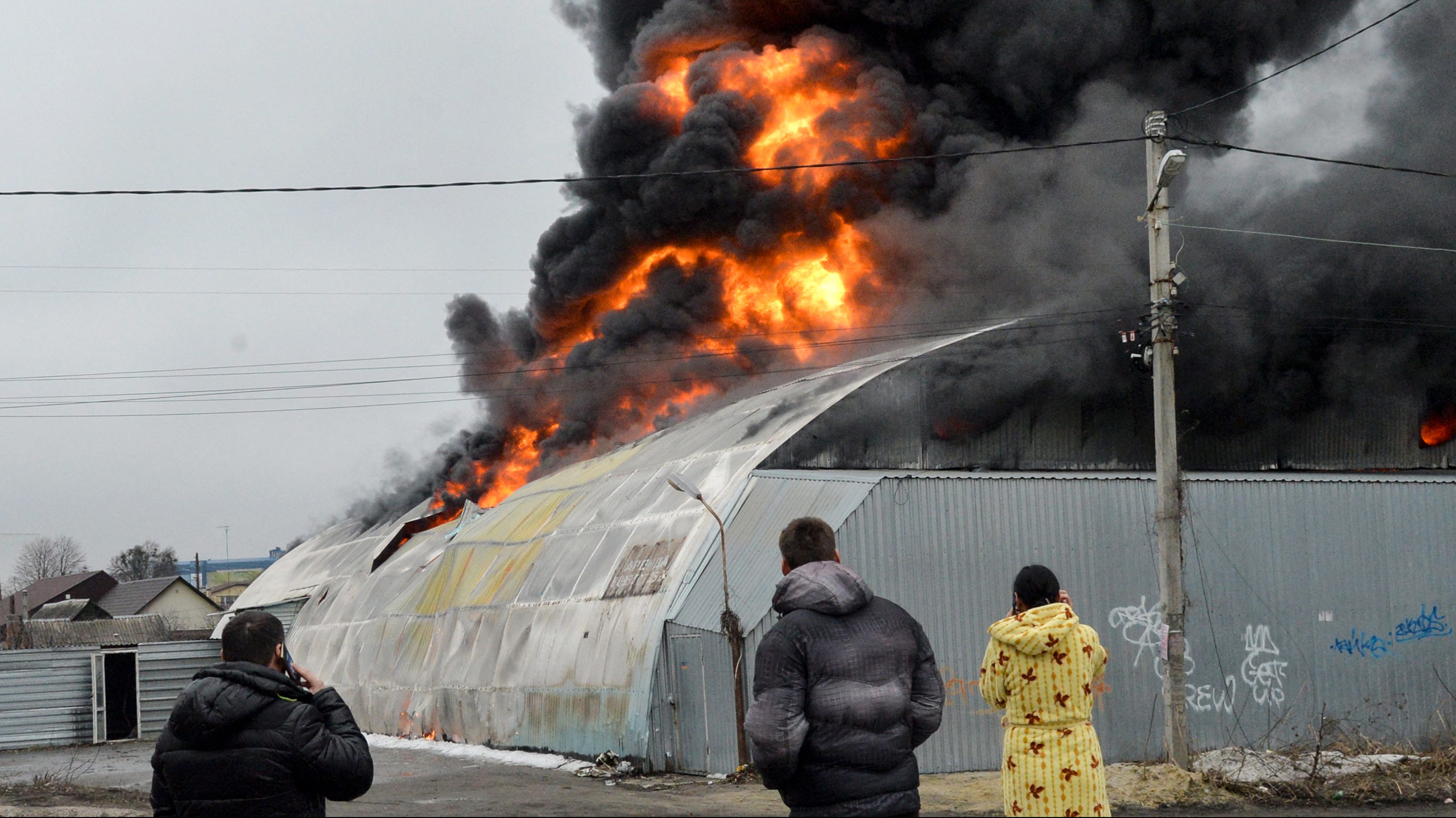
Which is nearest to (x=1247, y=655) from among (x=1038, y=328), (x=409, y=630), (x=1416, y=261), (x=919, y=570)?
(x=919, y=570)

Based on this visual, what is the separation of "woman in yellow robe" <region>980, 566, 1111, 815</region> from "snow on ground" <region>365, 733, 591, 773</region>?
11.7 metres

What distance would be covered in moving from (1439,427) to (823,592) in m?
23.9

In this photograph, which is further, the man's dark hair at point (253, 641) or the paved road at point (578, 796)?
the paved road at point (578, 796)

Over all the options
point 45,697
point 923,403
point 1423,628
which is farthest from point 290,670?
point 45,697

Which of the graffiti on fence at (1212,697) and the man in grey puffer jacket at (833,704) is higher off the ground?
the man in grey puffer jacket at (833,704)

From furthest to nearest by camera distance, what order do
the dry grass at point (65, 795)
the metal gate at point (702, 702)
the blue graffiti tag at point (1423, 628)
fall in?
1. the blue graffiti tag at point (1423, 628)
2. the metal gate at point (702, 702)
3. the dry grass at point (65, 795)

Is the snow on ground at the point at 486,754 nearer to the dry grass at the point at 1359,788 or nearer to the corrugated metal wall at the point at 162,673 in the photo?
the dry grass at the point at 1359,788

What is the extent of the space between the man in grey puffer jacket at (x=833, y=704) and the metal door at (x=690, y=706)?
1099 centimetres

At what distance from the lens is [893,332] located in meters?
29.2

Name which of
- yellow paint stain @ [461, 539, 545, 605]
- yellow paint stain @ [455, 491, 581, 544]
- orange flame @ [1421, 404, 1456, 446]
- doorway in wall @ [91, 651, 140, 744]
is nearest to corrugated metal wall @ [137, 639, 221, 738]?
doorway in wall @ [91, 651, 140, 744]

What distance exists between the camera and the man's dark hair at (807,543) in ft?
15.0

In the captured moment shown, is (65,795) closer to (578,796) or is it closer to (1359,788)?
(578,796)

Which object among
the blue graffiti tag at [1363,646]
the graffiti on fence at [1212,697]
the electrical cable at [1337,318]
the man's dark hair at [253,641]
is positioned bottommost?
the graffiti on fence at [1212,697]

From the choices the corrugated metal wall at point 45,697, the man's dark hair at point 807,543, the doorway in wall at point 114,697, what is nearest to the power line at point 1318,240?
the man's dark hair at point 807,543
